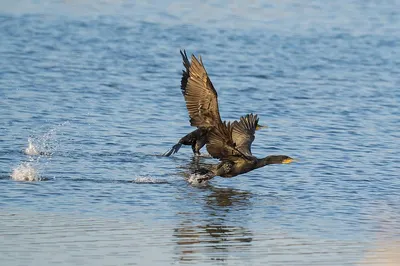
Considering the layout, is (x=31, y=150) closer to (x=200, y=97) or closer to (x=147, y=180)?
(x=147, y=180)

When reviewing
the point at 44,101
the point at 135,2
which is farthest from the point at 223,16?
the point at 44,101

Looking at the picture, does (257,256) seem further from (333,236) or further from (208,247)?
(333,236)

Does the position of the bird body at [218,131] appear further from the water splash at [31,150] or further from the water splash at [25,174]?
the water splash at [31,150]

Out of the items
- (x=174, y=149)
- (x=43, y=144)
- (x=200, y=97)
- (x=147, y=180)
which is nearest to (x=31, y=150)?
(x=43, y=144)

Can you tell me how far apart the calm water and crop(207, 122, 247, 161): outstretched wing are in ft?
1.32

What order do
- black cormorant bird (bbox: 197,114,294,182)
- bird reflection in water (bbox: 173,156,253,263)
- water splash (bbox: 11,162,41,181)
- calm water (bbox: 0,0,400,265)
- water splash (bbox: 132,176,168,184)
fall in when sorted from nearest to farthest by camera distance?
bird reflection in water (bbox: 173,156,253,263) < calm water (bbox: 0,0,400,265) < water splash (bbox: 11,162,41,181) < black cormorant bird (bbox: 197,114,294,182) < water splash (bbox: 132,176,168,184)

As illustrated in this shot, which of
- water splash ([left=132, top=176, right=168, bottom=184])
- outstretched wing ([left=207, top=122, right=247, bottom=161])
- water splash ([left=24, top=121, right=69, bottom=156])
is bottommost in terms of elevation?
water splash ([left=24, top=121, right=69, bottom=156])

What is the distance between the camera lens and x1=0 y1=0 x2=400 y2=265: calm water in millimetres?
8523

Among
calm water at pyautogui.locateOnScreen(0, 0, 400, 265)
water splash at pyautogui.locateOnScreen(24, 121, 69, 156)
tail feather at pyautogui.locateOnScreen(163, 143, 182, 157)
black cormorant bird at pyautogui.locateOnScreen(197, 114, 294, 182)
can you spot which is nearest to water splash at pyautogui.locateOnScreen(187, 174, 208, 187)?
black cormorant bird at pyautogui.locateOnScreen(197, 114, 294, 182)

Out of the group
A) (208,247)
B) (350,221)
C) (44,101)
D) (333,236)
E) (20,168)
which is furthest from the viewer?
(44,101)

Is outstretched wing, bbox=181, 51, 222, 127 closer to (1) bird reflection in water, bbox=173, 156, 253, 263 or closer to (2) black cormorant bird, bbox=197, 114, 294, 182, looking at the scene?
(2) black cormorant bird, bbox=197, 114, 294, 182

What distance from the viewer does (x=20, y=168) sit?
10758mm

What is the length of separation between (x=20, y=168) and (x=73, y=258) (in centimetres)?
325

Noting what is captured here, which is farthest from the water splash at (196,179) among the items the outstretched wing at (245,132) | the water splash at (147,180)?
the outstretched wing at (245,132)
